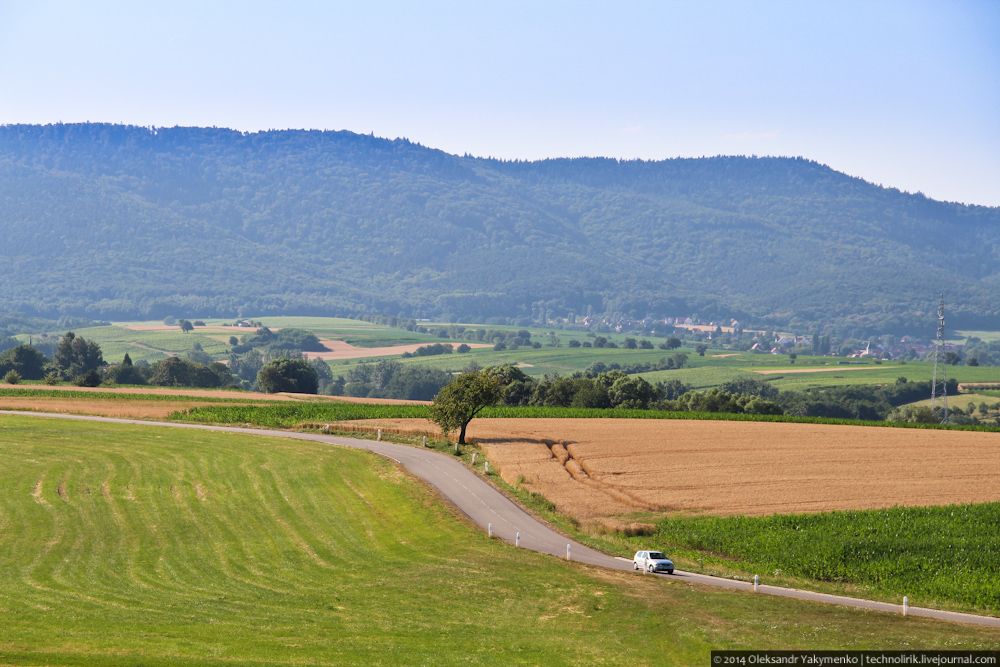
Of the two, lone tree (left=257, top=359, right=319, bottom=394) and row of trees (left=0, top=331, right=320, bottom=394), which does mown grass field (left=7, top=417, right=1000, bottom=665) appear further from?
row of trees (left=0, top=331, right=320, bottom=394)

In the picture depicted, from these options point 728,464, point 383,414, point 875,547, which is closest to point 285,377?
point 383,414

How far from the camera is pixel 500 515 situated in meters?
67.2

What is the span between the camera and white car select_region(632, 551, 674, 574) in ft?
179

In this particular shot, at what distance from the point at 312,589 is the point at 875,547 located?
88.2 feet

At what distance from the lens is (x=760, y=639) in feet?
138

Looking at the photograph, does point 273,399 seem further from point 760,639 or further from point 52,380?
point 760,639

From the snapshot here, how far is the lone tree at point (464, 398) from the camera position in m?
89.5

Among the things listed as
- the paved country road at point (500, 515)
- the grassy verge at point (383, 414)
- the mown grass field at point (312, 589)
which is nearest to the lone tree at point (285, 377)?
the grassy verge at point (383, 414)

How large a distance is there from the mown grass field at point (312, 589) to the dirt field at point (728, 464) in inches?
408

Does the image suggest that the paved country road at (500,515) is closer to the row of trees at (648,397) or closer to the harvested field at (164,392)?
the row of trees at (648,397)

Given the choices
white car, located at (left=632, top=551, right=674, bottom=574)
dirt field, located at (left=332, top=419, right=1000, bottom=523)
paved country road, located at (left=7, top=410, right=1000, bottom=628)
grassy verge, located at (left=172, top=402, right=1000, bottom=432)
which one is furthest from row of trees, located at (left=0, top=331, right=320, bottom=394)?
white car, located at (left=632, top=551, right=674, bottom=574)

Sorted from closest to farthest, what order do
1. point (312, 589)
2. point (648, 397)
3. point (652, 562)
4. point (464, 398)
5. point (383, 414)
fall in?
point (312, 589) → point (652, 562) → point (464, 398) → point (383, 414) → point (648, 397)

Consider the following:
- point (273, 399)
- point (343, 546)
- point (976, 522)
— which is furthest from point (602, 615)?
point (273, 399)

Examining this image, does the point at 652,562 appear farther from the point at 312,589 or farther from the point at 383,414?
the point at 383,414
